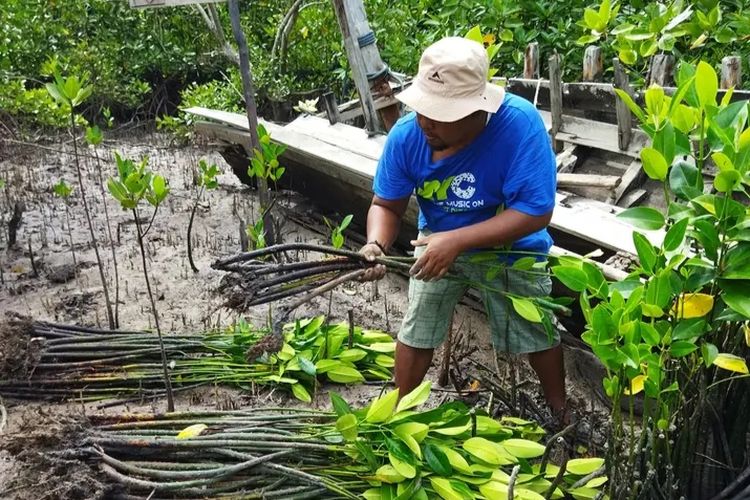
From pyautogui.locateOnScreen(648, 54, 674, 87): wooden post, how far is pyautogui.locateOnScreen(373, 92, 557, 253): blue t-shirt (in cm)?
185

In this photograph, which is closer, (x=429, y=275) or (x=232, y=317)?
(x=429, y=275)

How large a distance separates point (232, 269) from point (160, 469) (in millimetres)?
684

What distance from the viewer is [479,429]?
2.55 m

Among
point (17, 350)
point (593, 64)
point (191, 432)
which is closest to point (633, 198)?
point (593, 64)

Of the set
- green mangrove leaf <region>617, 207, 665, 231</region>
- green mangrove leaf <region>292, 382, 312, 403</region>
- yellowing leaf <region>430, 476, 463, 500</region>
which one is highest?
green mangrove leaf <region>617, 207, 665, 231</region>

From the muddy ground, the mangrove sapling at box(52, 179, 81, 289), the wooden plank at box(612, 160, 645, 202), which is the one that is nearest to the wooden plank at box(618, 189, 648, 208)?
the wooden plank at box(612, 160, 645, 202)

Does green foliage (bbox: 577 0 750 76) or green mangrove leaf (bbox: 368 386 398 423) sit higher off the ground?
green foliage (bbox: 577 0 750 76)

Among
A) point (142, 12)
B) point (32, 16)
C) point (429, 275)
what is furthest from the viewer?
point (142, 12)

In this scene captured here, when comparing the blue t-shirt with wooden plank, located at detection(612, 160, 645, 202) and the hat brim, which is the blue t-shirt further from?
wooden plank, located at detection(612, 160, 645, 202)

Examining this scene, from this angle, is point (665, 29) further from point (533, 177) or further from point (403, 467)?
point (403, 467)

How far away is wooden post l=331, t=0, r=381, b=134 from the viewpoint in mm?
4855

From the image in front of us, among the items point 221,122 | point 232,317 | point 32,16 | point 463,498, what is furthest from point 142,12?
point 463,498

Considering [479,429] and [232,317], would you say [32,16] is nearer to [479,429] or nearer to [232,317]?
[232,317]

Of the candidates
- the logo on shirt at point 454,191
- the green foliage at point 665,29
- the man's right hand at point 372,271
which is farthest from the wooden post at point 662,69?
the man's right hand at point 372,271
